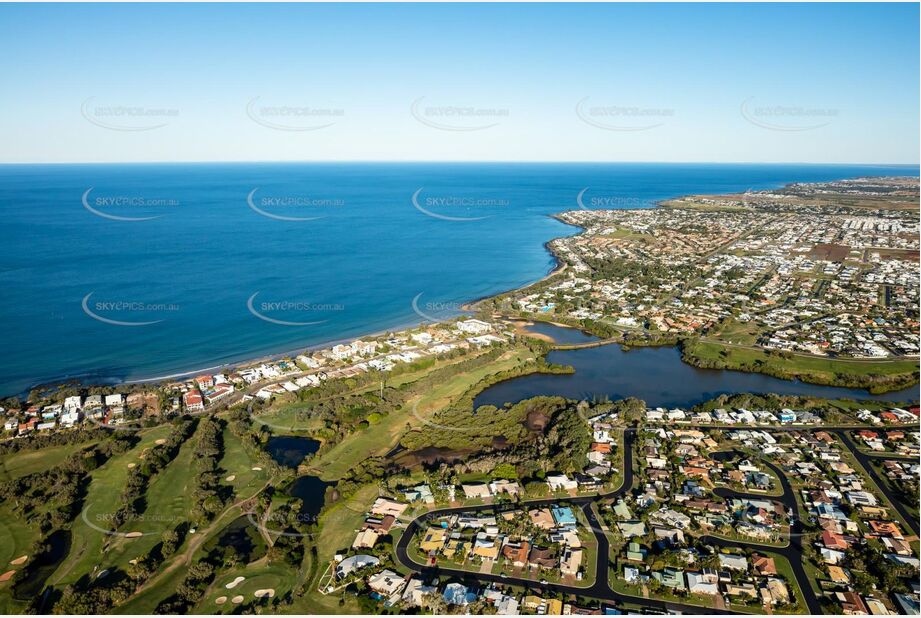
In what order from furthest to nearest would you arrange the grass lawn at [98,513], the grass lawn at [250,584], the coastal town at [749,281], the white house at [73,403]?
the coastal town at [749,281] → the white house at [73,403] → the grass lawn at [98,513] → the grass lawn at [250,584]

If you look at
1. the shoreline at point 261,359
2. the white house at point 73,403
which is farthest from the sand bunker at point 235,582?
the shoreline at point 261,359

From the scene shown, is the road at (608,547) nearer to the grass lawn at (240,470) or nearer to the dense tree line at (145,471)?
the grass lawn at (240,470)

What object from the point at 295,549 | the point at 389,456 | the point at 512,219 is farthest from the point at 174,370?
the point at 512,219

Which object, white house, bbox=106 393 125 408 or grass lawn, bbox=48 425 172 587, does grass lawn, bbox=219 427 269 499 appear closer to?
grass lawn, bbox=48 425 172 587

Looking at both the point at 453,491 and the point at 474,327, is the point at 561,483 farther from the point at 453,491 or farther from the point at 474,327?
the point at 474,327

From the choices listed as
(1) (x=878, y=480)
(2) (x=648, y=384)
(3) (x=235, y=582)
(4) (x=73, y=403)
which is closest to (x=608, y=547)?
(3) (x=235, y=582)

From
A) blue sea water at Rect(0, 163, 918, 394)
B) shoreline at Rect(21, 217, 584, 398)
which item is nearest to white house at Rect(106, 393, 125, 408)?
shoreline at Rect(21, 217, 584, 398)
